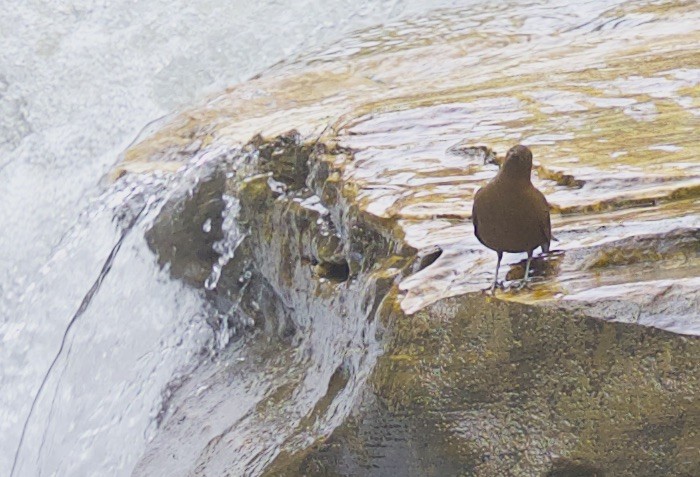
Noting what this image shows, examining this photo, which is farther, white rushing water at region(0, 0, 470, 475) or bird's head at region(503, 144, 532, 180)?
white rushing water at region(0, 0, 470, 475)

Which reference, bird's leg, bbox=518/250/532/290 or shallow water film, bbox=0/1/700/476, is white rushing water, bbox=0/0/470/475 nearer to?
shallow water film, bbox=0/1/700/476

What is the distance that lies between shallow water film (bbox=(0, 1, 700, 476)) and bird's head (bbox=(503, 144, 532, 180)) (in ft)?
1.09

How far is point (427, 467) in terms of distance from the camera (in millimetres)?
3162

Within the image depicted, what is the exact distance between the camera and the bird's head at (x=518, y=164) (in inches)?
113

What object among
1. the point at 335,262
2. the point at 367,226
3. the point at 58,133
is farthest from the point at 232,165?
the point at 58,133

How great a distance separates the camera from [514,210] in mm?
2879

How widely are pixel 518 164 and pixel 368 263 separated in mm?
1041

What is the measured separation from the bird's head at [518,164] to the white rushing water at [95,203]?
2335 mm

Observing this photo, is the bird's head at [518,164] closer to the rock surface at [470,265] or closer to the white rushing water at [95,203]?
the rock surface at [470,265]

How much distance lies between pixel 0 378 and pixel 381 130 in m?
2.33

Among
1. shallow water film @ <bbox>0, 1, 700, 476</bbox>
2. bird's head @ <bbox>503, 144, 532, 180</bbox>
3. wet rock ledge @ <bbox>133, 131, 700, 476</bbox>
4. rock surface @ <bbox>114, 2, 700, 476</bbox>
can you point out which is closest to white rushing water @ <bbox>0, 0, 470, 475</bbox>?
shallow water film @ <bbox>0, 1, 700, 476</bbox>

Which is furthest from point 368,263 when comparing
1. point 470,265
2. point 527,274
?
point 527,274

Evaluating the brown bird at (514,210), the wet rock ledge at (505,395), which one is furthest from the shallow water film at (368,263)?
the brown bird at (514,210)

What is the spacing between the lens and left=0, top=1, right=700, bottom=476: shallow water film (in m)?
2.97
